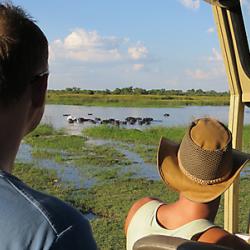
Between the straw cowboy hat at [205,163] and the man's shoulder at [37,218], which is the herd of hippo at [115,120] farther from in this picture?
the man's shoulder at [37,218]

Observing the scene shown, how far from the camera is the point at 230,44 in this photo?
299cm

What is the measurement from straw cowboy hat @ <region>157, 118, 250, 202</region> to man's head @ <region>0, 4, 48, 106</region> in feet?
2.83

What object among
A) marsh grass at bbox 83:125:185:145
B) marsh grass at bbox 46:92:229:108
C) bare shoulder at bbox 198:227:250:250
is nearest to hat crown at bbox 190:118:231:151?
bare shoulder at bbox 198:227:250:250

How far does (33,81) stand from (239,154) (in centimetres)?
111

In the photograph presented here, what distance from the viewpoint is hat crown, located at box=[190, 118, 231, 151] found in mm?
1840

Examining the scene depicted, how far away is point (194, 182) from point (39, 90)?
35.7 inches

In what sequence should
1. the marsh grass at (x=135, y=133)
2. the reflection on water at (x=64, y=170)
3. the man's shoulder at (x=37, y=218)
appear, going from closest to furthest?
1. the man's shoulder at (x=37, y=218)
2. the reflection on water at (x=64, y=170)
3. the marsh grass at (x=135, y=133)

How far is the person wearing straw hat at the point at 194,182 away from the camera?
176cm

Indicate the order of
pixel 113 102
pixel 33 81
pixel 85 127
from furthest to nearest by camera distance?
pixel 113 102
pixel 85 127
pixel 33 81

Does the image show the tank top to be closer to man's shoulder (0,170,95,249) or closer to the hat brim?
the hat brim

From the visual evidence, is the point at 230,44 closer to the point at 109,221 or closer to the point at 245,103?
the point at 245,103

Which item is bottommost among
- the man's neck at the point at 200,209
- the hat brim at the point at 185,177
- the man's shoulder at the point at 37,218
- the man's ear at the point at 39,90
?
the man's neck at the point at 200,209

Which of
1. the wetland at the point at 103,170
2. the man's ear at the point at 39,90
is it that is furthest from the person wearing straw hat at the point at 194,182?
the man's ear at the point at 39,90

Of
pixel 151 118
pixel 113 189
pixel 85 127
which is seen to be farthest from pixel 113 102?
pixel 113 189
